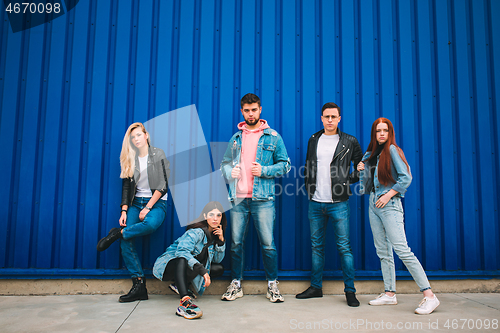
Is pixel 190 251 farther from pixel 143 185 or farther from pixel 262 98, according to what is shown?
pixel 262 98

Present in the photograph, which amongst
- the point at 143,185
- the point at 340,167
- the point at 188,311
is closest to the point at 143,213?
the point at 143,185

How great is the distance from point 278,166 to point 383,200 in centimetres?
108

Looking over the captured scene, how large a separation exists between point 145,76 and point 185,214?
1.78 m

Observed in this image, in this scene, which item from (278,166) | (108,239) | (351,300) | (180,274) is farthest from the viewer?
(278,166)

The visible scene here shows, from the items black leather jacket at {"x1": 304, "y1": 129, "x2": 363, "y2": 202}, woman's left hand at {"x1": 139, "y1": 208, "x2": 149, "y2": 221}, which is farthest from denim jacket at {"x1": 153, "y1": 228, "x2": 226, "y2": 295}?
black leather jacket at {"x1": 304, "y1": 129, "x2": 363, "y2": 202}

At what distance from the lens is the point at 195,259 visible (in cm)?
285

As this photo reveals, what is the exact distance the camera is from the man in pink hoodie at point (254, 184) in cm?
320

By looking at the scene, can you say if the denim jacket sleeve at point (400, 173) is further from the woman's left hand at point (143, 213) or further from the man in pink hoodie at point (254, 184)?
the woman's left hand at point (143, 213)

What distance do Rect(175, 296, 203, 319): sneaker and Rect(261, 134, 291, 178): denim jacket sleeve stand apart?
138 centimetres

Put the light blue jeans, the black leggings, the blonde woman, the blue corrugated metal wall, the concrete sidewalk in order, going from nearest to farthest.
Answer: the concrete sidewalk
the black leggings
the light blue jeans
the blonde woman
the blue corrugated metal wall

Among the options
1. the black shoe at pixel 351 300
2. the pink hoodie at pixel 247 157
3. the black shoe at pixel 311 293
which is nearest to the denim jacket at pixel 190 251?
the pink hoodie at pixel 247 157

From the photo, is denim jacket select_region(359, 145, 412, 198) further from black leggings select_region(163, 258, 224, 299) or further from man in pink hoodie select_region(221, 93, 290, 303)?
black leggings select_region(163, 258, 224, 299)

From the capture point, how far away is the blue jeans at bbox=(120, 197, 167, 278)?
3199mm

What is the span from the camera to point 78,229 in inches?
141
